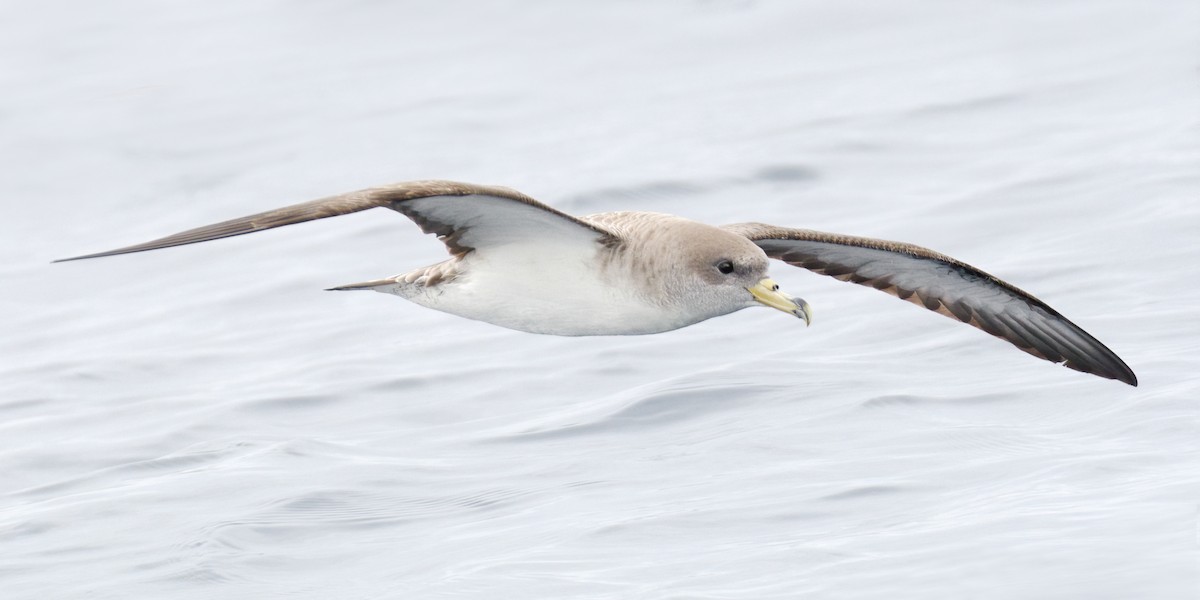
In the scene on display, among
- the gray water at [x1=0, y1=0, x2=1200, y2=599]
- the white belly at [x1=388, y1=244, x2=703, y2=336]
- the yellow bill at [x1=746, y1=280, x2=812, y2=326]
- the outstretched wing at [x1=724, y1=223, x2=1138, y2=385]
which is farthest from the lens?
the outstretched wing at [x1=724, y1=223, x2=1138, y2=385]

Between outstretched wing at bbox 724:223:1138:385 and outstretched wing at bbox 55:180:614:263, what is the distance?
5.63 feet

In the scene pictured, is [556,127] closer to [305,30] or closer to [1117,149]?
[305,30]

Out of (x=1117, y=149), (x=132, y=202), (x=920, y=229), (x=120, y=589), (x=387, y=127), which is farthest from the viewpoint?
(x=387, y=127)

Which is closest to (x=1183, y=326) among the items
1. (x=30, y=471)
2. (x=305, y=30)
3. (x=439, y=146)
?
(x=30, y=471)

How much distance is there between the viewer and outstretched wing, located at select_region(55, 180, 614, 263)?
782cm

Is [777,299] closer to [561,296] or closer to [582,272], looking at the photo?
[582,272]

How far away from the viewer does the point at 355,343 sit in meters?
14.9

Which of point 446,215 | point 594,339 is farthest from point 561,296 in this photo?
point 594,339

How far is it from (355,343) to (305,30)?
11.1 meters

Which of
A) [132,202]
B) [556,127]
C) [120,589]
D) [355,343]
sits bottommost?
[120,589]

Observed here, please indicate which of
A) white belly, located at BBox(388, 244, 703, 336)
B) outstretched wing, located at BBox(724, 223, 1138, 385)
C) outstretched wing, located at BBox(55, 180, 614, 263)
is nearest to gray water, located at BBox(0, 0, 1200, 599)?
outstretched wing, located at BBox(724, 223, 1138, 385)

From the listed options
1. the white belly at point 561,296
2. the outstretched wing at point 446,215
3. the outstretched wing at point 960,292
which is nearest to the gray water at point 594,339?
the outstretched wing at point 960,292

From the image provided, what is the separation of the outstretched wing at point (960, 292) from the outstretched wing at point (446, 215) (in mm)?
1716

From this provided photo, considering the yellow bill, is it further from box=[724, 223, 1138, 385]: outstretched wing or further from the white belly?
box=[724, 223, 1138, 385]: outstretched wing
